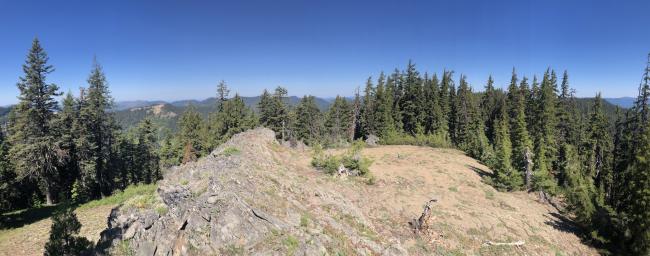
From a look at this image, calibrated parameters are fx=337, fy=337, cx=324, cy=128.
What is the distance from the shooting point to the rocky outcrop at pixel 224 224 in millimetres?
10781

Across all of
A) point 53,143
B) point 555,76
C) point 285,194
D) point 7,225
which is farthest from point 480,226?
point 555,76

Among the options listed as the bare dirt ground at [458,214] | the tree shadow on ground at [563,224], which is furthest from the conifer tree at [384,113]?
the tree shadow on ground at [563,224]

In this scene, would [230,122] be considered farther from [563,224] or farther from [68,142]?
[563,224]

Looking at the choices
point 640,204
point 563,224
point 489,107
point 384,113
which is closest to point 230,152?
point 563,224

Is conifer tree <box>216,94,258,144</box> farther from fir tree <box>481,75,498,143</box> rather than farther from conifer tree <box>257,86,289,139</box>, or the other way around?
fir tree <box>481,75,498,143</box>

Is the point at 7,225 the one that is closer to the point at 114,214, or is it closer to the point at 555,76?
the point at 114,214

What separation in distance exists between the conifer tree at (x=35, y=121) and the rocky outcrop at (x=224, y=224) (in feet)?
71.5

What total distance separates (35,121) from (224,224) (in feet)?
86.8

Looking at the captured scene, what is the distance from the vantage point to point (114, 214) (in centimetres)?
1216

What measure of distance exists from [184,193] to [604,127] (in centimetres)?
5826

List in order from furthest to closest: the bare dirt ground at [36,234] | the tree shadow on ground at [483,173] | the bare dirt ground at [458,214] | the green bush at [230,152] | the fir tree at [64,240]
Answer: the tree shadow on ground at [483,173] < the green bush at [230,152] < the bare dirt ground at [458,214] < the bare dirt ground at [36,234] < the fir tree at [64,240]

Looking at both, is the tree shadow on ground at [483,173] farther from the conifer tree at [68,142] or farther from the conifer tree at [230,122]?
the conifer tree at [68,142]

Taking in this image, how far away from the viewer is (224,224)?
11227mm

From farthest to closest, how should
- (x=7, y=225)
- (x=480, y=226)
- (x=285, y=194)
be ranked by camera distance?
(x=7, y=225) → (x=480, y=226) → (x=285, y=194)
